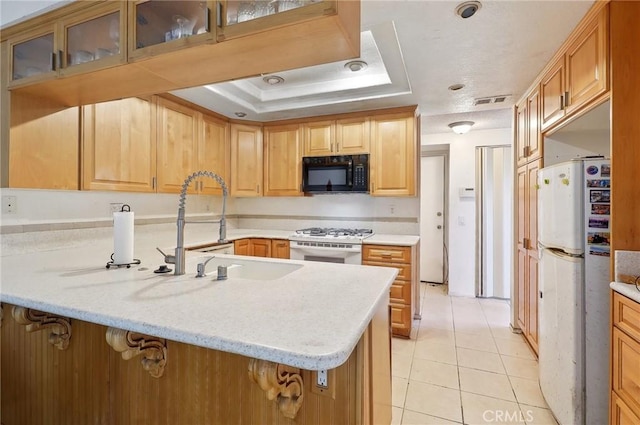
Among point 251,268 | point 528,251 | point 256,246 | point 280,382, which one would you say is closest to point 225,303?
point 280,382

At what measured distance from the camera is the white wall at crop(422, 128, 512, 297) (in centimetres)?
402

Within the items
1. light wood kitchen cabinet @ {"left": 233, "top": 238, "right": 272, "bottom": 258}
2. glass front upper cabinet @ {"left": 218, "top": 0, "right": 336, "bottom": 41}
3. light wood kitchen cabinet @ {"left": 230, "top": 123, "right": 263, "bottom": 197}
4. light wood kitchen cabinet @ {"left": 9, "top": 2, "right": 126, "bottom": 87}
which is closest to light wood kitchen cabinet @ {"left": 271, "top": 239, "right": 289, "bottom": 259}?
light wood kitchen cabinet @ {"left": 233, "top": 238, "right": 272, "bottom": 258}

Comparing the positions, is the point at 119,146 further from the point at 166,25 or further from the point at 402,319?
the point at 402,319

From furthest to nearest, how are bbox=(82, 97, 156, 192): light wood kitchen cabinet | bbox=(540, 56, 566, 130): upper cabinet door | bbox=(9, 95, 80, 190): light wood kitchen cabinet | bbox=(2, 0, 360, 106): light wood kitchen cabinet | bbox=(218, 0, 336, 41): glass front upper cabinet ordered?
bbox=(82, 97, 156, 192): light wood kitchen cabinet, bbox=(540, 56, 566, 130): upper cabinet door, bbox=(9, 95, 80, 190): light wood kitchen cabinet, bbox=(2, 0, 360, 106): light wood kitchen cabinet, bbox=(218, 0, 336, 41): glass front upper cabinet

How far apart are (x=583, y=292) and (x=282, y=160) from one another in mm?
2965

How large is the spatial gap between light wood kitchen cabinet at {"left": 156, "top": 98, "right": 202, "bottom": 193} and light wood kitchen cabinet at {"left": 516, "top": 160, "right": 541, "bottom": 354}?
313cm

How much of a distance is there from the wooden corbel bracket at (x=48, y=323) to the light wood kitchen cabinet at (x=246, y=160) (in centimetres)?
235

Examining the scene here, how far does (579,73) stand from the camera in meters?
1.72

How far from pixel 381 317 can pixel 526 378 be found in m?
1.70

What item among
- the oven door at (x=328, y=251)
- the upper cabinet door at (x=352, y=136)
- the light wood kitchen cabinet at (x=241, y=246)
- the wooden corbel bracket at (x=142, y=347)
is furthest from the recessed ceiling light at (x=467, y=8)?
the light wood kitchen cabinet at (x=241, y=246)

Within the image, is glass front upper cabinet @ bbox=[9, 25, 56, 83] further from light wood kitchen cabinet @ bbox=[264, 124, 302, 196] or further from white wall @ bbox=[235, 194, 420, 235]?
white wall @ bbox=[235, 194, 420, 235]

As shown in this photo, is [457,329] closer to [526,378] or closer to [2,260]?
[526,378]

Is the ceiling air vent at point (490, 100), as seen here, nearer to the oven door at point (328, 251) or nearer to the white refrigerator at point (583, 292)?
the white refrigerator at point (583, 292)

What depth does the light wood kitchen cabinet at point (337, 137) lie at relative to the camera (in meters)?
3.27
